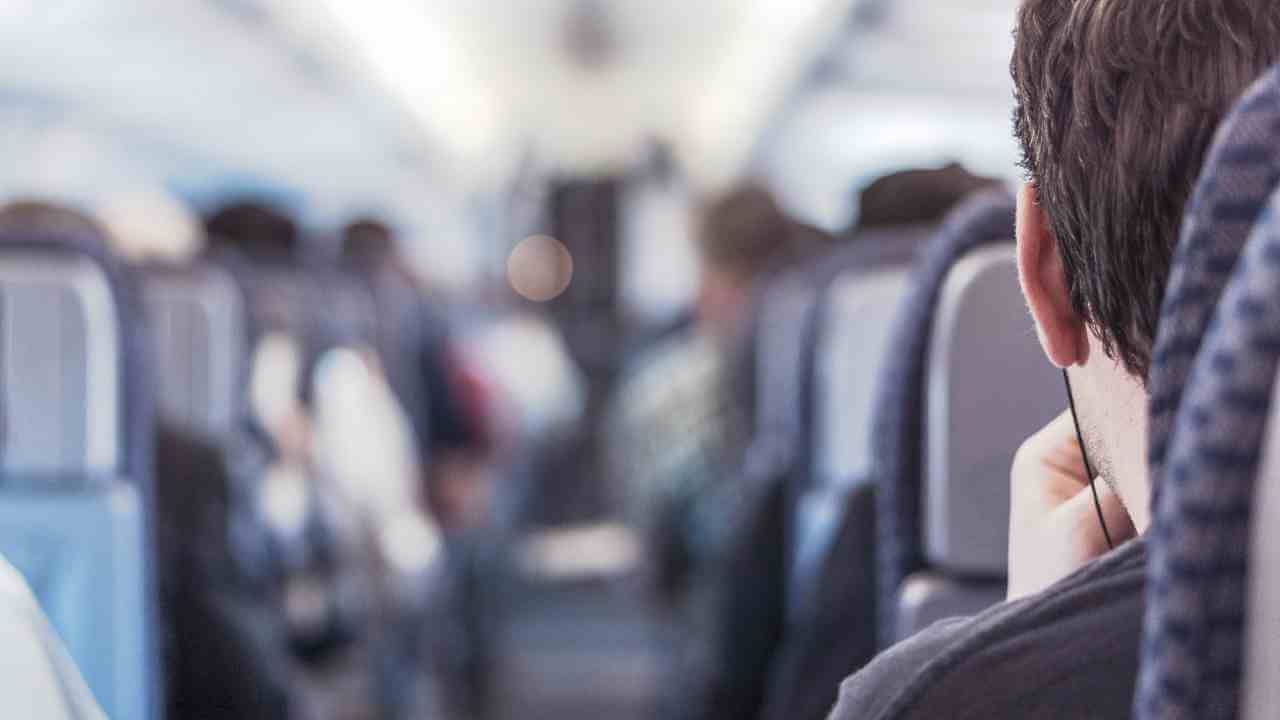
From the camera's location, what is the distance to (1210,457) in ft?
1.14

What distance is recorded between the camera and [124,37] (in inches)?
236

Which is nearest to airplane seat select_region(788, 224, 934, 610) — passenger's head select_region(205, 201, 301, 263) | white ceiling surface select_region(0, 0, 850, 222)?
passenger's head select_region(205, 201, 301, 263)

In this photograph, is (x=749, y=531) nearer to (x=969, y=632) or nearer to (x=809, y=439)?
(x=809, y=439)

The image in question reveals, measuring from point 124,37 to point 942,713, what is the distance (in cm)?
609

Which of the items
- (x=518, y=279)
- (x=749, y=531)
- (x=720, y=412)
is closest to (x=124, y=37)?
(x=720, y=412)

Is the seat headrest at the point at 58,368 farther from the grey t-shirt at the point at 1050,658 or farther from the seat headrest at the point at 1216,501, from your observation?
the seat headrest at the point at 1216,501

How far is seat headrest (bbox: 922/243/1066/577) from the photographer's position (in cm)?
91

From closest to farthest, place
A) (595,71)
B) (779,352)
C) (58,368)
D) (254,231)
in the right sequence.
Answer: (58,368) < (779,352) < (254,231) < (595,71)

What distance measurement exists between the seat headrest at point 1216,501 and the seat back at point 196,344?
2.27 m

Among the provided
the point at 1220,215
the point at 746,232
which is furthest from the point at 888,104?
the point at 1220,215

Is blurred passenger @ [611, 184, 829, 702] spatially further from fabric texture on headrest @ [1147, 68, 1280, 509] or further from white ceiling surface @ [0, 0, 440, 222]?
white ceiling surface @ [0, 0, 440, 222]

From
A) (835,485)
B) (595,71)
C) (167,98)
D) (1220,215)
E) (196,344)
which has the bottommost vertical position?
(835,485)

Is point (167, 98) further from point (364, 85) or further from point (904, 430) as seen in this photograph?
point (904, 430)

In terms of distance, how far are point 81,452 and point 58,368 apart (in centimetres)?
8
